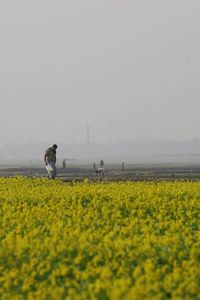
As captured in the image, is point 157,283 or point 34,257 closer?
point 157,283

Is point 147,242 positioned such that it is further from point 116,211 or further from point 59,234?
point 116,211

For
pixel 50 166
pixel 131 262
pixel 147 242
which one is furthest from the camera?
pixel 50 166

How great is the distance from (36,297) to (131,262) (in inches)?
83.3

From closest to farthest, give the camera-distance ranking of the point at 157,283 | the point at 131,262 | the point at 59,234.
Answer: the point at 157,283 → the point at 131,262 → the point at 59,234

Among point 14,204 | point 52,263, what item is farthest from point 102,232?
point 14,204

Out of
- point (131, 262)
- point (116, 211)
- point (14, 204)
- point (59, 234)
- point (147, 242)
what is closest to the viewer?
point (131, 262)

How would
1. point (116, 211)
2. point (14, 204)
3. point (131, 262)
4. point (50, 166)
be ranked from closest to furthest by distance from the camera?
point (131, 262) < point (116, 211) < point (14, 204) < point (50, 166)

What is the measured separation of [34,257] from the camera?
10352 mm

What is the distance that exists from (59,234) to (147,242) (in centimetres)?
191

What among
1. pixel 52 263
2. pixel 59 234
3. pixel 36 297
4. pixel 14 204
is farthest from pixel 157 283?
pixel 14 204

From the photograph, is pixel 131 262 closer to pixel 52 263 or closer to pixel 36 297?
pixel 52 263

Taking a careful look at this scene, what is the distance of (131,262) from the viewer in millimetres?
10000

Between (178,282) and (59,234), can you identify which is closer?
(178,282)

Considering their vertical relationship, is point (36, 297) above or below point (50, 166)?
below
